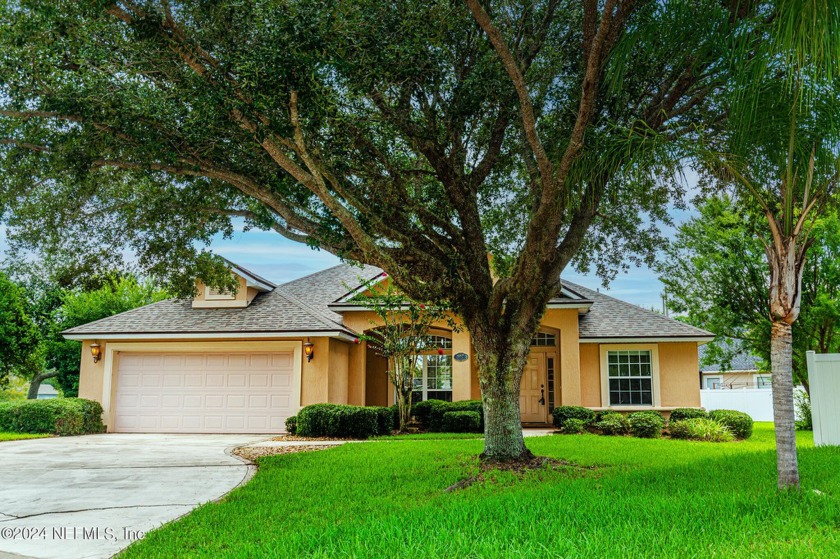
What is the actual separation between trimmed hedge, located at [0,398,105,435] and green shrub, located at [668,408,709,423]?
15.3m

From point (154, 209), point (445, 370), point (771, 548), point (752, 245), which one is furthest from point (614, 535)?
point (752, 245)

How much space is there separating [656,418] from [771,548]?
1221cm

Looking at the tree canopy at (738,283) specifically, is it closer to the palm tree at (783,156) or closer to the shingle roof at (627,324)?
the shingle roof at (627,324)

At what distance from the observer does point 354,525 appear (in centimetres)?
579

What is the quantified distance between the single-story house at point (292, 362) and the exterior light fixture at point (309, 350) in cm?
3

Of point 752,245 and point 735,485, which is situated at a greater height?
point 752,245

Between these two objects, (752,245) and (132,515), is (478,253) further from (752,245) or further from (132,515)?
(752,245)

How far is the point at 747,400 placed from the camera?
28375 millimetres

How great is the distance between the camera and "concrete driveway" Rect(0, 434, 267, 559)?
632cm

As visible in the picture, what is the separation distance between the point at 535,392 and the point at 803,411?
8475mm

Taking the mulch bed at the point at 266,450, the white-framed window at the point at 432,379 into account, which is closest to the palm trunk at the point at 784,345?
the mulch bed at the point at 266,450

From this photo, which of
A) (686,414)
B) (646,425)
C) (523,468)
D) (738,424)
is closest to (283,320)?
(646,425)

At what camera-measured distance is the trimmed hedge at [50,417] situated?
16719 mm

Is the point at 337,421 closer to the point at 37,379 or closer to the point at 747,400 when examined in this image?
the point at 747,400
